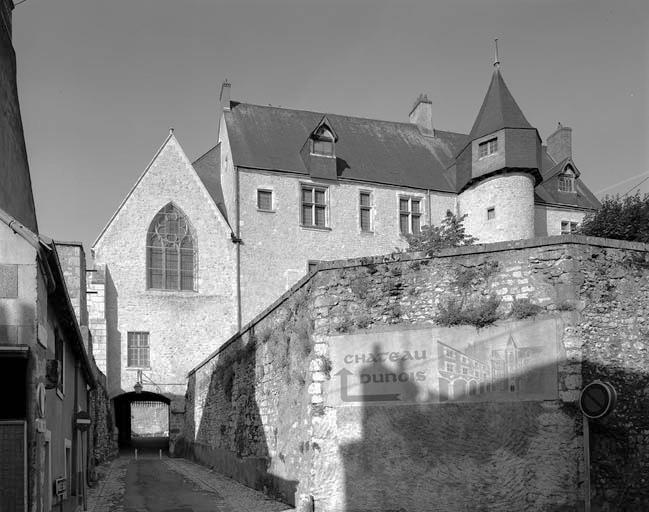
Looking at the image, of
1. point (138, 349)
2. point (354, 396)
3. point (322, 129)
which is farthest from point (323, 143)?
point (354, 396)

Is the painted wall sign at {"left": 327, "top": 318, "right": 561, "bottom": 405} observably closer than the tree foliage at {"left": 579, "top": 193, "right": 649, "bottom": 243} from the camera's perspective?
Yes

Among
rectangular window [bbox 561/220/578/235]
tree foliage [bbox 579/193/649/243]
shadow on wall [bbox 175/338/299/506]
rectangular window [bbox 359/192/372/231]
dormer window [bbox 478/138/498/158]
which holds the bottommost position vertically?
shadow on wall [bbox 175/338/299/506]

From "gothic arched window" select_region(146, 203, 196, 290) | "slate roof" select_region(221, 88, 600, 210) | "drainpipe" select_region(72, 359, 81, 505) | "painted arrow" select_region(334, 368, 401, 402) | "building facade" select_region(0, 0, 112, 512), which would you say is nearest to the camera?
"building facade" select_region(0, 0, 112, 512)

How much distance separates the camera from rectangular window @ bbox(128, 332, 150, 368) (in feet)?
101

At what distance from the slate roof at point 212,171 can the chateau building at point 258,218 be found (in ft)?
1.37

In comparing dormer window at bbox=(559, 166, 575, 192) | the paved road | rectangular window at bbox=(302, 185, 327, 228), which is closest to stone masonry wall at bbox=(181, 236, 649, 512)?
the paved road

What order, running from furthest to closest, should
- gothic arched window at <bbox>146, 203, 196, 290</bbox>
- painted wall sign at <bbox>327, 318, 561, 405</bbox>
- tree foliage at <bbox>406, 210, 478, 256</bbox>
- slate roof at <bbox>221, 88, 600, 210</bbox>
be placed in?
slate roof at <bbox>221, 88, 600, 210</bbox>
gothic arched window at <bbox>146, 203, 196, 290</bbox>
tree foliage at <bbox>406, 210, 478, 256</bbox>
painted wall sign at <bbox>327, 318, 561, 405</bbox>

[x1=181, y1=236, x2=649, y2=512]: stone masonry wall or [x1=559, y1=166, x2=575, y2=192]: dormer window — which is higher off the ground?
[x1=559, y1=166, x2=575, y2=192]: dormer window

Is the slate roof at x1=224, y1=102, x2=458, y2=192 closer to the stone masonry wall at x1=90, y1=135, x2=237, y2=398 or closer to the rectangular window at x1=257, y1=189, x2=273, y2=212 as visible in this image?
the rectangular window at x1=257, y1=189, x2=273, y2=212

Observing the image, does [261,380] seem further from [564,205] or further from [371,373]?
[564,205]

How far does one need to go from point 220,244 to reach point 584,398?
23.3 m

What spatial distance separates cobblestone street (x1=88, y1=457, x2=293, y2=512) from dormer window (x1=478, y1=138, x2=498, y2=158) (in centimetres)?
1840

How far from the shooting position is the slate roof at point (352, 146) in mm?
33906

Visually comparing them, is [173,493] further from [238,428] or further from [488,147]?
[488,147]
